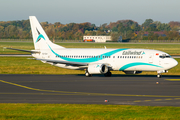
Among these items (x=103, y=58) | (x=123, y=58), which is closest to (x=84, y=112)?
(x=123, y=58)

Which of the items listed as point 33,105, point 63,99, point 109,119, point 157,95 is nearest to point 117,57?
point 157,95

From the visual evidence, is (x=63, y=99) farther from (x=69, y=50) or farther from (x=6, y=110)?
(x=69, y=50)

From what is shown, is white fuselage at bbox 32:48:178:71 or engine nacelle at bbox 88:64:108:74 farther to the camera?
engine nacelle at bbox 88:64:108:74

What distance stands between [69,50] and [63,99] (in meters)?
24.1

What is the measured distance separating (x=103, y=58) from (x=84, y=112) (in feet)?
87.2

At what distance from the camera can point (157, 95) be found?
88.4ft

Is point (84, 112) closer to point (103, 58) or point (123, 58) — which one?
→ point (123, 58)

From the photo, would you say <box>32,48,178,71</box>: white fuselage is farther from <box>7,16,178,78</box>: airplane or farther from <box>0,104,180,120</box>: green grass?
<box>0,104,180,120</box>: green grass

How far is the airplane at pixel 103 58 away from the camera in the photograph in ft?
140

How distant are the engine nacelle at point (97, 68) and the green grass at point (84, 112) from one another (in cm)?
2147

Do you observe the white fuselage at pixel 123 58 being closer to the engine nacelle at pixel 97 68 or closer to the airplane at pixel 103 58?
the airplane at pixel 103 58

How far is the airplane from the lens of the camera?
4279 centimetres

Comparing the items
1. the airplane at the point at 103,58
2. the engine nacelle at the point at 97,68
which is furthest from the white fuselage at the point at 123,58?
the engine nacelle at the point at 97,68

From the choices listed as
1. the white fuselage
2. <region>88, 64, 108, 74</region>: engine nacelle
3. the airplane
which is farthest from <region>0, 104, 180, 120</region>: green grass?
the white fuselage
